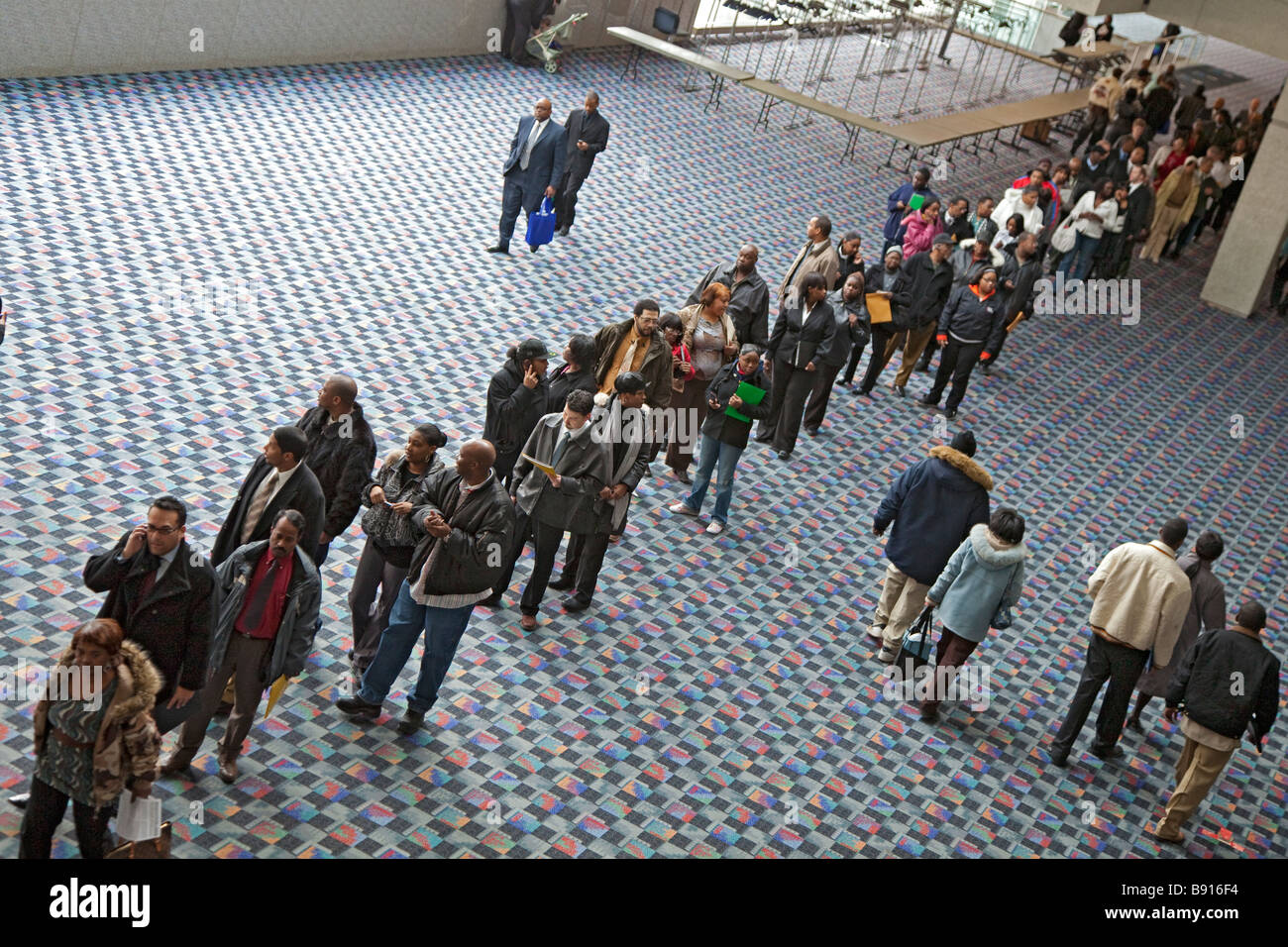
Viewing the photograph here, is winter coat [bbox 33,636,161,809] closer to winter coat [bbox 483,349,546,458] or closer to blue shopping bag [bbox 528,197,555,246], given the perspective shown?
winter coat [bbox 483,349,546,458]

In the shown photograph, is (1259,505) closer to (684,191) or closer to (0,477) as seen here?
(684,191)

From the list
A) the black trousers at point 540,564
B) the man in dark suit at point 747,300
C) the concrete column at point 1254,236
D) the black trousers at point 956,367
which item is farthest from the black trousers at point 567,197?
the concrete column at point 1254,236

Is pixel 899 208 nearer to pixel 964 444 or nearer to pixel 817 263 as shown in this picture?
pixel 817 263

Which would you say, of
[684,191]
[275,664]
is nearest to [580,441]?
[275,664]

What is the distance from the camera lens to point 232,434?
926 centimetres

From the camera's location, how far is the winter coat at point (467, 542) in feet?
22.2

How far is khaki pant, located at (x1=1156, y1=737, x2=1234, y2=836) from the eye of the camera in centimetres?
809

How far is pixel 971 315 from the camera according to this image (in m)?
12.6

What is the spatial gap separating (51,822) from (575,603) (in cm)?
388

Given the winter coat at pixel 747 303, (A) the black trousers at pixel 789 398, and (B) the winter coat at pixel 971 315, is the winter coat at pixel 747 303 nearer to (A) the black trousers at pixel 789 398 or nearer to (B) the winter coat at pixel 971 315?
(A) the black trousers at pixel 789 398

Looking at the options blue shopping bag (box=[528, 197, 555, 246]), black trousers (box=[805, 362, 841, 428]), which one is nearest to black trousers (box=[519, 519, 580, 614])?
black trousers (box=[805, 362, 841, 428])

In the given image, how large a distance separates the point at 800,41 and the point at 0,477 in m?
19.1

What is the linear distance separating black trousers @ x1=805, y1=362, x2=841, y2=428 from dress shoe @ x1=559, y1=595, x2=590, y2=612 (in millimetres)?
3861

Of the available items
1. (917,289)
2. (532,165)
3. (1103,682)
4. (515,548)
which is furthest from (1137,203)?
(515,548)
